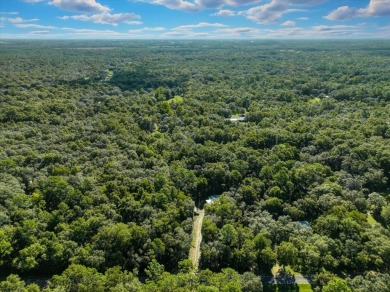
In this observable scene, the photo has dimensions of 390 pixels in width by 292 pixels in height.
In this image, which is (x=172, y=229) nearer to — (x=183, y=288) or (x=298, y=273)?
(x=183, y=288)

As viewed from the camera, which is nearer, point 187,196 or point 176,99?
point 187,196

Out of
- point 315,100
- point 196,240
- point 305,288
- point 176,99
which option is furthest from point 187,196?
point 315,100

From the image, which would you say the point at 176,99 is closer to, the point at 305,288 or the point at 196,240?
the point at 196,240

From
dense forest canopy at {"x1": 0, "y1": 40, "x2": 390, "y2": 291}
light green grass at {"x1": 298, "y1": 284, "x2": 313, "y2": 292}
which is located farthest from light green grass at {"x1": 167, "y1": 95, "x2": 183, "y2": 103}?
light green grass at {"x1": 298, "y1": 284, "x2": 313, "y2": 292}

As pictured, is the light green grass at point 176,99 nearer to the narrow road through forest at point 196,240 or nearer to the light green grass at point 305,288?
the narrow road through forest at point 196,240

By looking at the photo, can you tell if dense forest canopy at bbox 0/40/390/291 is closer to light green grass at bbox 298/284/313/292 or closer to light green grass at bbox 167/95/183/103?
light green grass at bbox 298/284/313/292

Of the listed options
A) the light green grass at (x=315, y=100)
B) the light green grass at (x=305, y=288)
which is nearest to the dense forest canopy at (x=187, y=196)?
the light green grass at (x=305, y=288)
